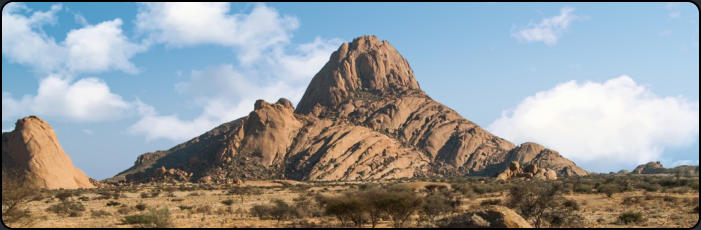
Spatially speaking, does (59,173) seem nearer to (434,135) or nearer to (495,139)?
(434,135)

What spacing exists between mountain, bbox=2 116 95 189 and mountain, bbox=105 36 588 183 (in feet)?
83.2

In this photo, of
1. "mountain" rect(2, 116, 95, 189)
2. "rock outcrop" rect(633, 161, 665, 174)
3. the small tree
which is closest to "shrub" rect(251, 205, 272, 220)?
the small tree

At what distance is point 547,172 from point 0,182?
71972 millimetres

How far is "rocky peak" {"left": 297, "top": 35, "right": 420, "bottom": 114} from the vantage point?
440ft

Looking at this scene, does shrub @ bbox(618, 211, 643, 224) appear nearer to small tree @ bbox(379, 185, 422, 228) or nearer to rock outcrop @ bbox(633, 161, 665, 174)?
small tree @ bbox(379, 185, 422, 228)

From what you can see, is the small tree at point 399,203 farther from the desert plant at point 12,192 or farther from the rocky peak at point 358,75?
the rocky peak at point 358,75

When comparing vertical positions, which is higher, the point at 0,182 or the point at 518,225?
the point at 0,182

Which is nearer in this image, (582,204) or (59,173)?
(582,204)

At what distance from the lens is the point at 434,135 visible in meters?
123

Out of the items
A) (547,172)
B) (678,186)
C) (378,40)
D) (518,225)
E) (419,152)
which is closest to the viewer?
(518,225)

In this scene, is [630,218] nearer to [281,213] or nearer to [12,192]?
[281,213]

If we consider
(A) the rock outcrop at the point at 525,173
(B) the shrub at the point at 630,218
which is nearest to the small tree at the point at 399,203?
(B) the shrub at the point at 630,218

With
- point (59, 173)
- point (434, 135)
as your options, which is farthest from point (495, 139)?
point (59, 173)

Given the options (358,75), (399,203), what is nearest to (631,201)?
(399,203)
